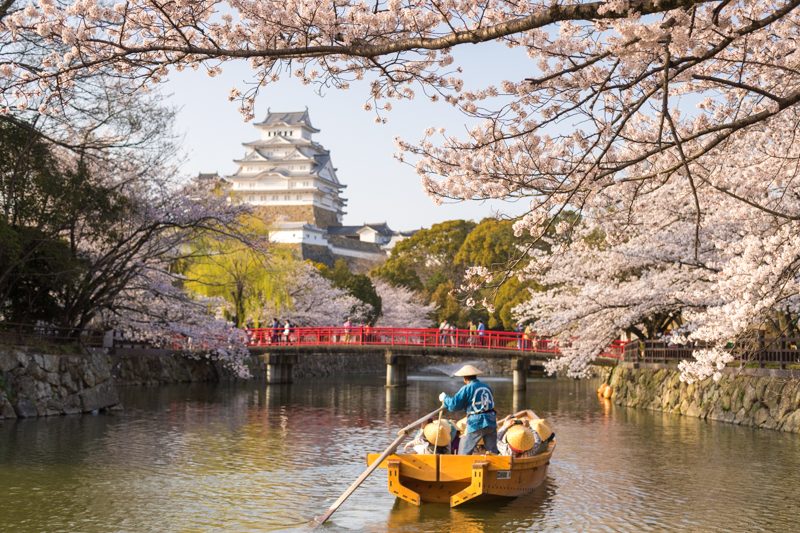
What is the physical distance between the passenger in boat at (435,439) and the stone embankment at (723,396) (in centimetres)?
805

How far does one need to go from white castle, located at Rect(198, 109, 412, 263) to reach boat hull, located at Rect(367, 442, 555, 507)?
66336mm

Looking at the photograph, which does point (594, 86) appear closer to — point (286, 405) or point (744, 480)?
point (744, 480)

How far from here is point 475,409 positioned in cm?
1068

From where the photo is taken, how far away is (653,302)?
22.0 meters

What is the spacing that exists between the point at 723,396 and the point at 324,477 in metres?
12.2

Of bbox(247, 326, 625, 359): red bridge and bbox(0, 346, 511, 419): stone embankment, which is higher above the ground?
bbox(247, 326, 625, 359): red bridge

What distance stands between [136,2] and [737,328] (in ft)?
29.5

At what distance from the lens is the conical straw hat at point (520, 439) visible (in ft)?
36.3

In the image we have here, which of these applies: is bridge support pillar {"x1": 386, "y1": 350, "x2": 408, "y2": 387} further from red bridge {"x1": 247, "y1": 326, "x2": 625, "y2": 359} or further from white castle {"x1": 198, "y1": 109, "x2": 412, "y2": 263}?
white castle {"x1": 198, "y1": 109, "x2": 412, "y2": 263}

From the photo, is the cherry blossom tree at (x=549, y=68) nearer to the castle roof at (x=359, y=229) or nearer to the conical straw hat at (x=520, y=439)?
the conical straw hat at (x=520, y=439)

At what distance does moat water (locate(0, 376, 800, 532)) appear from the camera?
381 inches

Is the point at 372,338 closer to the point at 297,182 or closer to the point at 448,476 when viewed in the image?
the point at 448,476

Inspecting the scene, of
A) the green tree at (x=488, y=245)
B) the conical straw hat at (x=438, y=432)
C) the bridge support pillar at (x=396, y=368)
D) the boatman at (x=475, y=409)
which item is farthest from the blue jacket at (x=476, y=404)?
the green tree at (x=488, y=245)

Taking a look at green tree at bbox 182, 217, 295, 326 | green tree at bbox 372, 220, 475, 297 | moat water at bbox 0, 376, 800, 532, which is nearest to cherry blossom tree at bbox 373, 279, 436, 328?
green tree at bbox 372, 220, 475, 297
